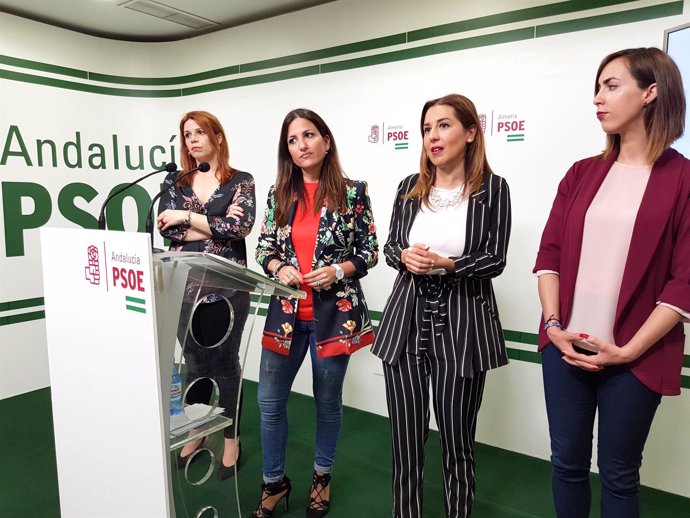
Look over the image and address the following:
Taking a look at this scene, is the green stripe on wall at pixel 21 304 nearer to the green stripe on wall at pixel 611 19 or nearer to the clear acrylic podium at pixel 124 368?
the clear acrylic podium at pixel 124 368

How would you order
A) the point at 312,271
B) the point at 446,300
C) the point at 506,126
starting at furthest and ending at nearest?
the point at 506,126 < the point at 312,271 < the point at 446,300

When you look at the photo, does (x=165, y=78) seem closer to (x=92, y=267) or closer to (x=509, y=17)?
(x=509, y=17)

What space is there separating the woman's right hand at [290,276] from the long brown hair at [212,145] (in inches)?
27.0

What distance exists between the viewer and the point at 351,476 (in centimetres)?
266

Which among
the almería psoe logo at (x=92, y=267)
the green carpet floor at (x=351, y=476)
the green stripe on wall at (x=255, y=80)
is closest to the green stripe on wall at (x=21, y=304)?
the green carpet floor at (x=351, y=476)

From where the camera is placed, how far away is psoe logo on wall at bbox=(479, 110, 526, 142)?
2.72m

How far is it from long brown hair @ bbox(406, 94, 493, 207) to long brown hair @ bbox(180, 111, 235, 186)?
1.01m

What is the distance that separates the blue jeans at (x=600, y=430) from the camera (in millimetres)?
1493

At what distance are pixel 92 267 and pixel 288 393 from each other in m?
1.00

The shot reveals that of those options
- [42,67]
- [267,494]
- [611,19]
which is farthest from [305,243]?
[42,67]

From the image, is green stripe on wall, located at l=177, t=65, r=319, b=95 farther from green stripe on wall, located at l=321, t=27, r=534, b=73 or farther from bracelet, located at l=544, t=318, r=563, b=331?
bracelet, located at l=544, t=318, r=563, b=331

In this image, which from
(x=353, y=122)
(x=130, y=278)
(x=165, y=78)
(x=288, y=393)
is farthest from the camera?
(x=165, y=78)

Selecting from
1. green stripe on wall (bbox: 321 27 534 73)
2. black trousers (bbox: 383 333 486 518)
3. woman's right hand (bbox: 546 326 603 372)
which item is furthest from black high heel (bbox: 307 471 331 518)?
green stripe on wall (bbox: 321 27 534 73)

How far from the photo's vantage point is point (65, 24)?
12.7 ft
